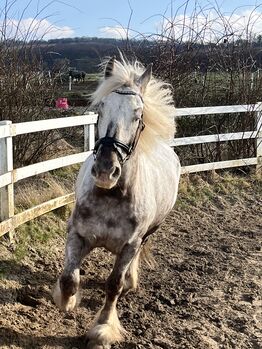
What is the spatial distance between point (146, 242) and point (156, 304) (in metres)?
0.94

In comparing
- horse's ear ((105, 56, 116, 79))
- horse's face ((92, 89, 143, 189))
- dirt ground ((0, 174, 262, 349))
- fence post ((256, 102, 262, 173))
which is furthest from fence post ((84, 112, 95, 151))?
fence post ((256, 102, 262, 173))

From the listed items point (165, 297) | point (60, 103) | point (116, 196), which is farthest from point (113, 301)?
point (60, 103)

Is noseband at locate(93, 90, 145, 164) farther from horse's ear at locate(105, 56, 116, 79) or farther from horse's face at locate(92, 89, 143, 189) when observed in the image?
horse's ear at locate(105, 56, 116, 79)

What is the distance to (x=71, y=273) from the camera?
366cm

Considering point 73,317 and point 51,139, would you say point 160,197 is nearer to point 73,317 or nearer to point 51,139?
point 73,317

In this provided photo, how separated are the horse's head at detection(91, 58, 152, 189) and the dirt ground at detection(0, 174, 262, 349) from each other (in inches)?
50.6

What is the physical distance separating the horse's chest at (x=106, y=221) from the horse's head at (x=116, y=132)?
0.38m

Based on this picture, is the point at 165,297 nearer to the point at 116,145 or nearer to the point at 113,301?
the point at 113,301

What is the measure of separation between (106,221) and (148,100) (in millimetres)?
1005

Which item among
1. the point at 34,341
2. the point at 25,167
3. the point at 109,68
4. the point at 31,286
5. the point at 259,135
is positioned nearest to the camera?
the point at 34,341

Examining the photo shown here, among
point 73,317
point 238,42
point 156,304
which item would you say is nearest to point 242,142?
point 238,42

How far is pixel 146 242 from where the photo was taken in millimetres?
5320

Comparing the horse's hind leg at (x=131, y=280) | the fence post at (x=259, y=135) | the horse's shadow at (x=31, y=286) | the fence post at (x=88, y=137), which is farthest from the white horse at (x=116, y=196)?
the fence post at (x=259, y=135)

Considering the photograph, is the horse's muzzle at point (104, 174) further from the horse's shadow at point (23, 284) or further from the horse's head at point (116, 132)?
the horse's shadow at point (23, 284)
